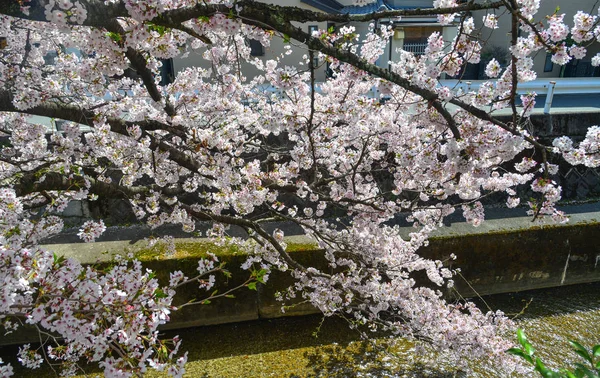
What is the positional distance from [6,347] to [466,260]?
5272mm

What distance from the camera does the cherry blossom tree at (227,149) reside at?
1.93 m

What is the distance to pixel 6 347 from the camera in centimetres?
423

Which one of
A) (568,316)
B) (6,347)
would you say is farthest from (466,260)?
(6,347)

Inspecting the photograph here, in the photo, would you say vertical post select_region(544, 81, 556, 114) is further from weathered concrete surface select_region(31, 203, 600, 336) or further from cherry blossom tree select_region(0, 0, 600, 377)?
cherry blossom tree select_region(0, 0, 600, 377)

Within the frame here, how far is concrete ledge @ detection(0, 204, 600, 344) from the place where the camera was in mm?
4219

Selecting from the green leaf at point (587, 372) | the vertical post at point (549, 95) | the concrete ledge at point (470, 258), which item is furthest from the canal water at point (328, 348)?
the vertical post at point (549, 95)

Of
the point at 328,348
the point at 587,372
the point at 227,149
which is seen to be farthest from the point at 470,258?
the point at 587,372

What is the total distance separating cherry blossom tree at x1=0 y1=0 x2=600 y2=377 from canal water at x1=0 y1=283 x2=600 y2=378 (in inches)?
11.3

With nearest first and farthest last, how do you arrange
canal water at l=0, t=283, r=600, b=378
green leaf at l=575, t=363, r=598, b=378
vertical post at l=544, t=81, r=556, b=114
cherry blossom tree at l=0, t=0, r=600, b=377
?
green leaf at l=575, t=363, r=598, b=378 → cherry blossom tree at l=0, t=0, r=600, b=377 → canal water at l=0, t=283, r=600, b=378 → vertical post at l=544, t=81, r=556, b=114

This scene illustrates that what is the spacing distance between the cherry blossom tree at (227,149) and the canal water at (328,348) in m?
0.29

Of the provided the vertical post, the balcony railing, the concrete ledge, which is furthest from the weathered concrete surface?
the balcony railing

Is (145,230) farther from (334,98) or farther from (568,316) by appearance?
(568,316)

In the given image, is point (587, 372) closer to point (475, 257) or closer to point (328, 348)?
point (328, 348)

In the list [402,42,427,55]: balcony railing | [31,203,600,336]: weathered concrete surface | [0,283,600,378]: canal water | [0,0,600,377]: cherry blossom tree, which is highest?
[402,42,427,55]: balcony railing
